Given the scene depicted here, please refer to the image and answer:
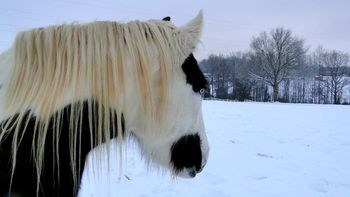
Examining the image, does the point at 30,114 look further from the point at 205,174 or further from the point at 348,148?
the point at 348,148

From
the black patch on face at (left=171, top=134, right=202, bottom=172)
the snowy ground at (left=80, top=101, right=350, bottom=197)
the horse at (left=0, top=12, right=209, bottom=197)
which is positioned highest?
the horse at (left=0, top=12, right=209, bottom=197)

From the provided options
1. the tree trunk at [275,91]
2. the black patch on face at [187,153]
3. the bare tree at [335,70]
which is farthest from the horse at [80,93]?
the tree trunk at [275,91]

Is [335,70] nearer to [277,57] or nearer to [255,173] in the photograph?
[277,57]

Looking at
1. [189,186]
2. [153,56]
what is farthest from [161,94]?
[189,186]

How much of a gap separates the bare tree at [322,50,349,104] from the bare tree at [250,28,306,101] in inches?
169

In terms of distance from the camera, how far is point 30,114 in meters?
1.15

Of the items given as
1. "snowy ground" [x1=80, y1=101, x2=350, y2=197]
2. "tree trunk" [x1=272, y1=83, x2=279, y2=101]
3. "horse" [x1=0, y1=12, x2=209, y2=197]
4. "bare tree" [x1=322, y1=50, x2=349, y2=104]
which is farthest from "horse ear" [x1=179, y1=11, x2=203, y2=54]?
"tree trunk" [x1=272, y1=83, x2=279, y2=101]

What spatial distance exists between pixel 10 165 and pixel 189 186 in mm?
3249

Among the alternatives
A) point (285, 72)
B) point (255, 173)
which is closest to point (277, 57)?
point (285, 72)

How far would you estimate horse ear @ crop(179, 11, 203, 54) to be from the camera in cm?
139

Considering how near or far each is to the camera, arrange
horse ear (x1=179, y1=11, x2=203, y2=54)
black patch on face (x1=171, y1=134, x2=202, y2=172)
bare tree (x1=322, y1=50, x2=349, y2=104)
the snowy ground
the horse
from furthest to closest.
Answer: bare tree (x1=322, y1=50, x2=349, y2=104), the snowy ground, black patch on face (x1=171, y1=134, x2=202, y2=172), horse ear (x1=179, y1=11, x2=203, y2=54), the horse

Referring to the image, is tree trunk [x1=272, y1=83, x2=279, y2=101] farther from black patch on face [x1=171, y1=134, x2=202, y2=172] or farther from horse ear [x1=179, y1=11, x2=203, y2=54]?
horse ear [x1=179, y1=11, x2=203, y2=54]

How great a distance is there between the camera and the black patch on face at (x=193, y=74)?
1.40 m

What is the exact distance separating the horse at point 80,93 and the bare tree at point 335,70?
40.2 meters
